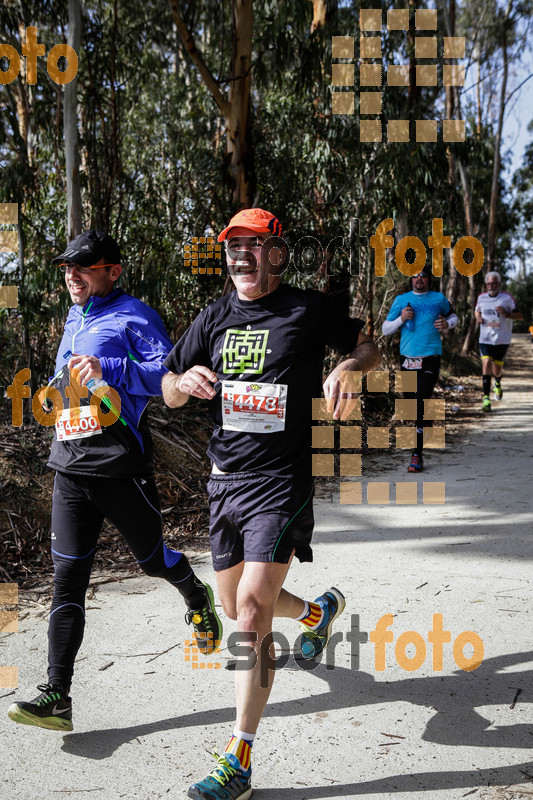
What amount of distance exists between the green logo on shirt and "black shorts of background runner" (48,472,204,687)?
28.5 inches

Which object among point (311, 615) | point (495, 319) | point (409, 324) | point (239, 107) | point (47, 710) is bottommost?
point (47, 710)

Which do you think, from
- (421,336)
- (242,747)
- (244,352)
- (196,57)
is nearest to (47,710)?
(242,747)

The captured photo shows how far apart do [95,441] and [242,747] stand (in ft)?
4.42

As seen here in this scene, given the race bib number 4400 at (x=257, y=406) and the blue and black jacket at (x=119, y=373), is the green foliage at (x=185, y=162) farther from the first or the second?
the race bib number 4400 at (x=257, y=406)

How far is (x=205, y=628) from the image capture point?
146 inches

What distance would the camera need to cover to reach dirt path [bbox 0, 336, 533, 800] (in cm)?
269

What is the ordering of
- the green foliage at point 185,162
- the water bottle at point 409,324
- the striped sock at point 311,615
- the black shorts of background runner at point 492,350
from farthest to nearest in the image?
the black shorts of background runner at point 492,350, the green foliage at point 185,162, the water bottle at point 409,324, the striped sock at point 311,615

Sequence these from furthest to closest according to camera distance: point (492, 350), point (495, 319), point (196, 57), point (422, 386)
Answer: point (492, 350)
point (495, 319)
point (196, 57)
point (422, 386)

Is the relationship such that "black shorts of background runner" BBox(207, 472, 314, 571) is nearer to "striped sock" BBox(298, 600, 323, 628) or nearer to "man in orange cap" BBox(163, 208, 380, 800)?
"man in orange cap" BBox(163, 208, 380, 800)

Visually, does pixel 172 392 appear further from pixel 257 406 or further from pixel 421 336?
pixel 421 336

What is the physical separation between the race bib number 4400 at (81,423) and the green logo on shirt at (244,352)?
2.08ft

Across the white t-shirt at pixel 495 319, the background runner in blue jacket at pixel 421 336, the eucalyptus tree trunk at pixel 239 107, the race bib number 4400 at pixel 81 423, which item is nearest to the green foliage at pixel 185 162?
the eucalyptus tree trunk at pixel 239 107

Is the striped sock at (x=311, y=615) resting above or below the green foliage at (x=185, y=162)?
below

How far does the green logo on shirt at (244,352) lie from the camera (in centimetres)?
292
